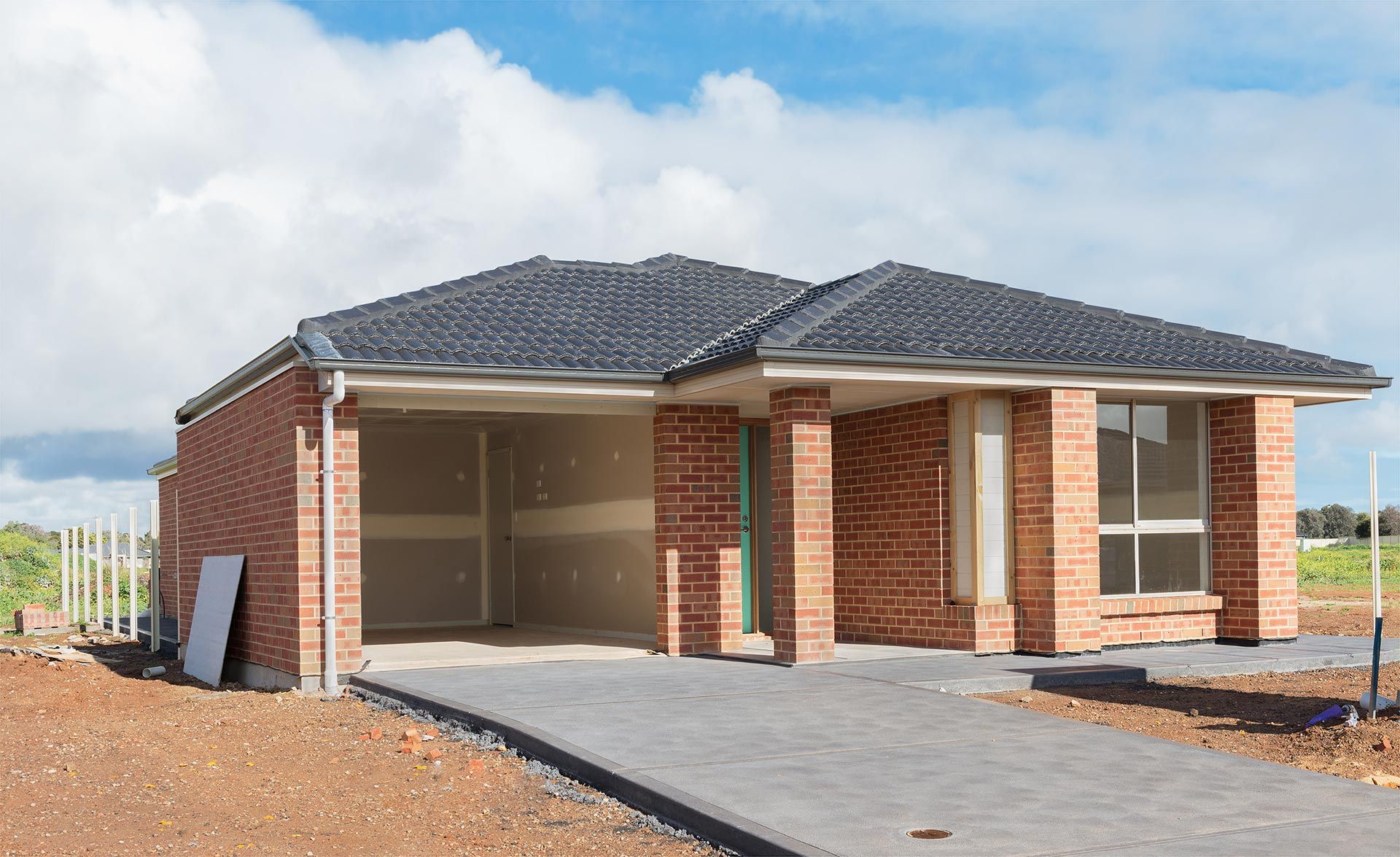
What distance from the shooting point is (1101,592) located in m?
13.4

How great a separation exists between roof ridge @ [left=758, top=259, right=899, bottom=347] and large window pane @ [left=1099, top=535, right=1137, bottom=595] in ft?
11.6

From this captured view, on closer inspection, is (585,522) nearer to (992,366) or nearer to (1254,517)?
(992,366)

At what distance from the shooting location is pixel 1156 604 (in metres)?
13.6

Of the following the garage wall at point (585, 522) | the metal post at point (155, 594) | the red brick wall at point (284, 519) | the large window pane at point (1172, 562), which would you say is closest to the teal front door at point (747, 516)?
the garage wall at point (585, 522)

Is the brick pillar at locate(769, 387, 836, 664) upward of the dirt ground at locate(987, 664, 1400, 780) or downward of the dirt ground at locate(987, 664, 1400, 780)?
upward

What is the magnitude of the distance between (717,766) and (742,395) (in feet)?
19.4

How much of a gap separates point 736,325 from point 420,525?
7.38 metres

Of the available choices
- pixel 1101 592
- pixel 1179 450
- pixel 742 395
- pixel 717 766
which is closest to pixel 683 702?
pixel 717 766

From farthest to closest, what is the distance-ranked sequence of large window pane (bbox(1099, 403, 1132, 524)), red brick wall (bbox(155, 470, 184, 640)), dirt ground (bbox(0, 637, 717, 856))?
red brick wall (bbox(155, 470, 184, 640)) → large window pane (bbox(1099, 403, 1132, 524)) → dirt ground (bbox(0, 637, 717, 856))

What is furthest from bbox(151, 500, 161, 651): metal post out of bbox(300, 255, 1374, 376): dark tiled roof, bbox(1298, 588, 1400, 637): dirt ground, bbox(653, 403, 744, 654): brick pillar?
bbox(1298, 588, 1400, 637): dirt ground

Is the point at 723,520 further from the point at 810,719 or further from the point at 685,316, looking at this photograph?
the point at 810,719

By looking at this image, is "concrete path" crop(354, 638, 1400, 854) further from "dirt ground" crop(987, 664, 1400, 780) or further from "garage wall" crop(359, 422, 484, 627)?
"garage wall" crop(359, 422, 484, 627)

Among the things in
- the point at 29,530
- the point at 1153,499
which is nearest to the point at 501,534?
the point at 1153,499

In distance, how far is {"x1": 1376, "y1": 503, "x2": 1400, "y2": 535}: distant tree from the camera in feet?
242
